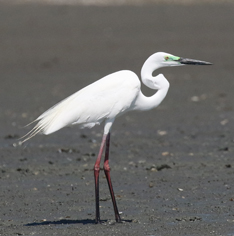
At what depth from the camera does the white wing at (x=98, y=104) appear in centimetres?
697

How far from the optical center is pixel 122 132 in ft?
37.7

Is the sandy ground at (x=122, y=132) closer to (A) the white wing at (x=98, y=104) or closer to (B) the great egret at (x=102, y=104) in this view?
(B) the great egret at (x=102, y=104)

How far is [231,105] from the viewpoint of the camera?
1350cm

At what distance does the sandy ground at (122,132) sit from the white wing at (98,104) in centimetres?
111

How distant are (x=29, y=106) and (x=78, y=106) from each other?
6842mm

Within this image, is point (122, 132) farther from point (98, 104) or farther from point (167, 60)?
point (98, 104)

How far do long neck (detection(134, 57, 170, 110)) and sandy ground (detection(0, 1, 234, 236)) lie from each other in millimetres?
1243

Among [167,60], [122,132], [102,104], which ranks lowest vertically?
[122,132]

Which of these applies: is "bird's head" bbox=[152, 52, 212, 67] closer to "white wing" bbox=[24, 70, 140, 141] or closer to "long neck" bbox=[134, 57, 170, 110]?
"long neck" bbox=[134, 57, 170, 110]

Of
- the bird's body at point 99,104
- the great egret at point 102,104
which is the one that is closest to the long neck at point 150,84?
the great egret at point 102,104

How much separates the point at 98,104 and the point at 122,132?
4.52 m

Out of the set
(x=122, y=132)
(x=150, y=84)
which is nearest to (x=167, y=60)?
(x=150, y=84)

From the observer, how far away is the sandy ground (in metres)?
7.14

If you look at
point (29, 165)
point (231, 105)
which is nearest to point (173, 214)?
point (29, 165)
